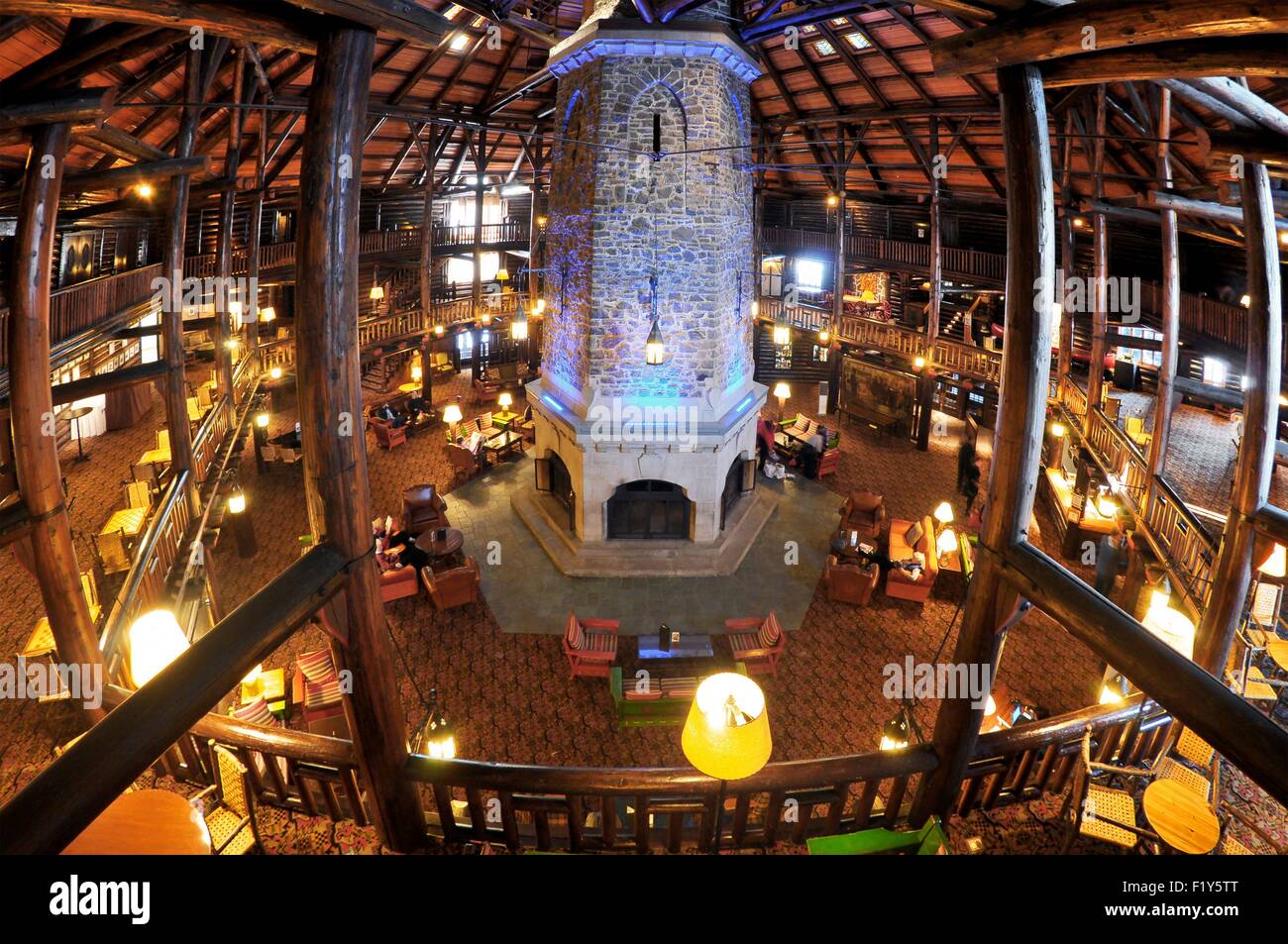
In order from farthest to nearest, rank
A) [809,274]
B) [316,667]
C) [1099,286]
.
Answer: [809,274]
[1099,286]
[316,667]

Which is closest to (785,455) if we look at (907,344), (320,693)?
(907,344)

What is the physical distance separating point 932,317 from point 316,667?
1661 centimetres

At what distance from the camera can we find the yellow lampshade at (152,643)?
4.26 meters

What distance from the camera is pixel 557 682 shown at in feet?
30.7

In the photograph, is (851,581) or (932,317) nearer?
(851,581)

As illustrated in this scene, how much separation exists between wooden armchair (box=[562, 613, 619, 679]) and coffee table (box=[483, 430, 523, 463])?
7.89 m

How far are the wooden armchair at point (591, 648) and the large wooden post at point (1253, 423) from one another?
22.8 feet

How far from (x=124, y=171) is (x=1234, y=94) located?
1010 centimetres

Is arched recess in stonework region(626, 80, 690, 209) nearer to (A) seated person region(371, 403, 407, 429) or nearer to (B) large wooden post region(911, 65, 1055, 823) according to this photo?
(B) large wooden post region(911, 65, 1055, 823)

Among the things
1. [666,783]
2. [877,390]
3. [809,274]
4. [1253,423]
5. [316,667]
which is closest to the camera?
[666,783]

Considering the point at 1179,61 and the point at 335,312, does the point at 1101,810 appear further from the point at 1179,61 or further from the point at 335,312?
the point at 335,312

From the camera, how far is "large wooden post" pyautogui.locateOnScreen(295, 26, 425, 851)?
11.4 feet

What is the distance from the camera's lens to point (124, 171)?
6.84 m
